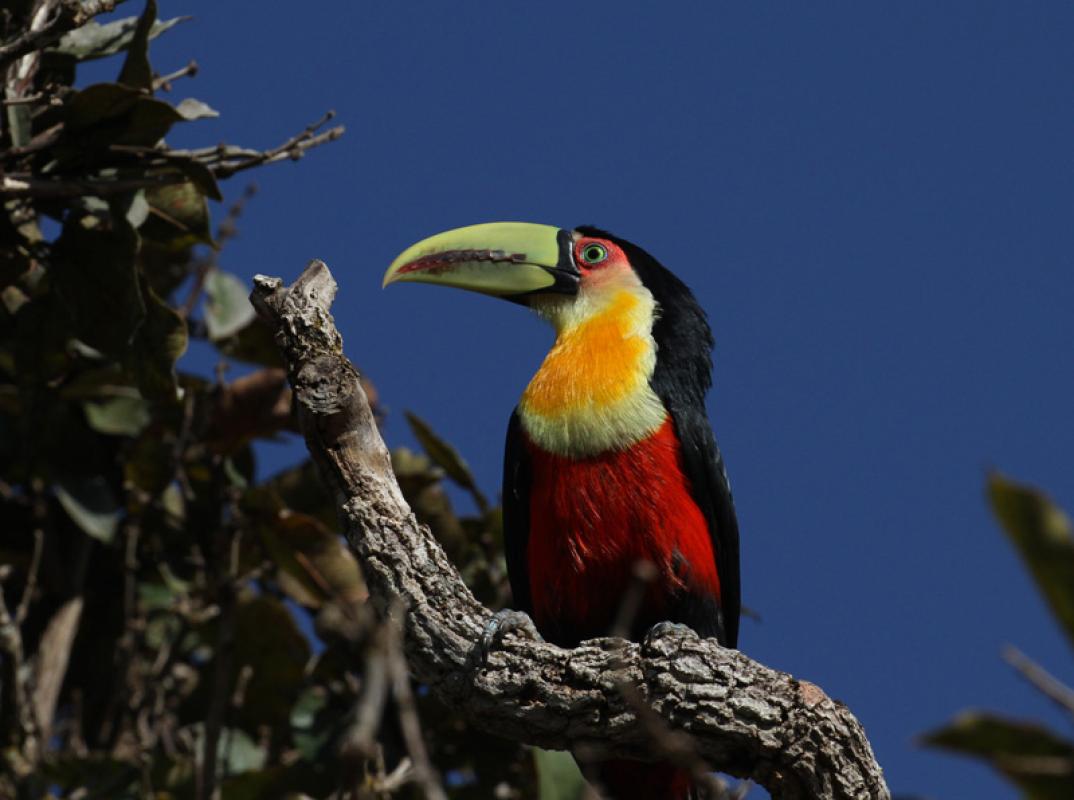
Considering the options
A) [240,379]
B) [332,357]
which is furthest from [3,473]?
[332,357]

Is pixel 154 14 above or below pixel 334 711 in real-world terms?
above

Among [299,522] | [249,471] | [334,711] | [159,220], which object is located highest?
[159,220]

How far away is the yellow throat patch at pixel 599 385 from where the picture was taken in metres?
5.90

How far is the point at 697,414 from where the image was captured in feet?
20.1

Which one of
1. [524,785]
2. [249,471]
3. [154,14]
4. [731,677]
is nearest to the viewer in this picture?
[731,677]

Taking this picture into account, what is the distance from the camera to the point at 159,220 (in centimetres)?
632

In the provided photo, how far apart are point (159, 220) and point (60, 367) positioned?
89cm

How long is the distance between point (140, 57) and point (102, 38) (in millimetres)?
484

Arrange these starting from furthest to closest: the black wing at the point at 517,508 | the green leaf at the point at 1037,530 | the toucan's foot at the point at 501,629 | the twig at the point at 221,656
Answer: the black wing at the point at 517,508, the twig at the point at 221,656, the toucan's foot at the point at 501,629, the green leaf at the point at 1037,530

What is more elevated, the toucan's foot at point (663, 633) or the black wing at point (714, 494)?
the black wing at point (714, 494)

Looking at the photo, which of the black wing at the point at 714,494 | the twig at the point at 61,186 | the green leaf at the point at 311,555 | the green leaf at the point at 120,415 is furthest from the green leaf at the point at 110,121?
the black wing at the point at 714,494

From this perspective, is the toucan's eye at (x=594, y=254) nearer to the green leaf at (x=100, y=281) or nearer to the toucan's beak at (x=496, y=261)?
the toucan's beak at (x=496, y=261)

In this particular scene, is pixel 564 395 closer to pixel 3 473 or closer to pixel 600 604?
pixel 600 604

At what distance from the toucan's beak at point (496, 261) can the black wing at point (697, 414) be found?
1.54 ft
